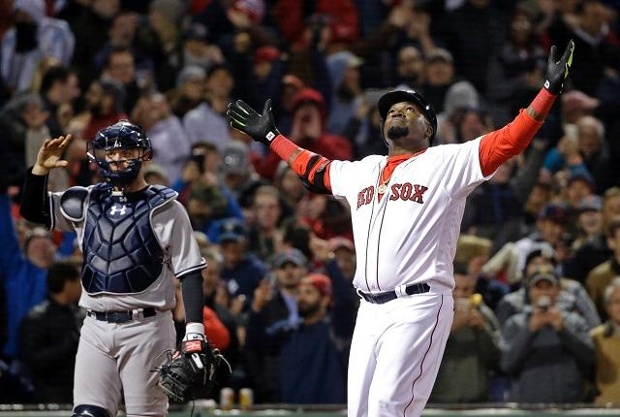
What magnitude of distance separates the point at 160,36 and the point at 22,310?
331cm

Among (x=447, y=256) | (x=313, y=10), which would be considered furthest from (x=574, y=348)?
(x=313, y=10)

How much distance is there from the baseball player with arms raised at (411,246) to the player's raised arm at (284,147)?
0.30 meters

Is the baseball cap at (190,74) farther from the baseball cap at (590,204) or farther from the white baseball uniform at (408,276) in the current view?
the white baseball uniform at (408,276)

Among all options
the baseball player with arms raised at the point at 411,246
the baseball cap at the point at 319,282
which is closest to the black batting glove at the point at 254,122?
the baseball player with arms raised at the point at 411,246

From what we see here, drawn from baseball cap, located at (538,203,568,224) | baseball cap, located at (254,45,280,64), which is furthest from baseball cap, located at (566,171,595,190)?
baseball cap, located at (254,45,280,64)

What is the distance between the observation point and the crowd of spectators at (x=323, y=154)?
316 inches

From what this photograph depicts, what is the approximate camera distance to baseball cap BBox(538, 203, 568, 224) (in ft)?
29.2

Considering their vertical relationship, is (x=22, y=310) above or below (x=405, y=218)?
below

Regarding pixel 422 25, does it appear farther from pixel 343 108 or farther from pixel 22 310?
pixel 22 310

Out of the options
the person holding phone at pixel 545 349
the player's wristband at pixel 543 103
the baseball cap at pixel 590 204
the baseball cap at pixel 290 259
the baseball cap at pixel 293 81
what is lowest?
the person holding phone at pixel 545 349

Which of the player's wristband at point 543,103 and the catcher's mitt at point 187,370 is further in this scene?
the catcher's mitt at point 187,370

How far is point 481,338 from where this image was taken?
7.98 metres

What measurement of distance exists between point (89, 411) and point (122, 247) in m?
0.67

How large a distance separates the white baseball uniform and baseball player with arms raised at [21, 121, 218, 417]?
0.69 metres
